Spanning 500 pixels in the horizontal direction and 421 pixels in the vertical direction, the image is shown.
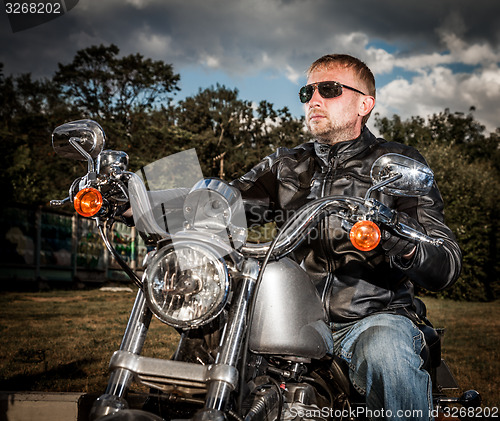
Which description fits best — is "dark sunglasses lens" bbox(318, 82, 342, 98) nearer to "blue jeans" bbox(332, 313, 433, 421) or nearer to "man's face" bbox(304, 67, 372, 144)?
"man's face" bbox(304, 67, 372, 144)

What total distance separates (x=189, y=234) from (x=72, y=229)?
14.4 meters

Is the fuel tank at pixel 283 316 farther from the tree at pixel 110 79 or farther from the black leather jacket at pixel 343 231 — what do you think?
the tree at pixel 110 79

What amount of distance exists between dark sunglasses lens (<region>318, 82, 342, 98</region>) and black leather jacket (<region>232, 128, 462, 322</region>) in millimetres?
259

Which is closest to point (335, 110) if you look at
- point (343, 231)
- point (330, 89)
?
point (330, 89)

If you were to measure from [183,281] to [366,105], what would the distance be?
174 cm

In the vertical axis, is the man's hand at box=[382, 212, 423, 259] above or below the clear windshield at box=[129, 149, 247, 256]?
below

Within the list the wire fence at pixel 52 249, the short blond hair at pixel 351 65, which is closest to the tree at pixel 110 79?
the wire fence at pixel 52 249

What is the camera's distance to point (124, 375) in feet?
4.75

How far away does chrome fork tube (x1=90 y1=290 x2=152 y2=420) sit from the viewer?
1.36 m

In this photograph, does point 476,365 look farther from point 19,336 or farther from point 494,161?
point 494,161

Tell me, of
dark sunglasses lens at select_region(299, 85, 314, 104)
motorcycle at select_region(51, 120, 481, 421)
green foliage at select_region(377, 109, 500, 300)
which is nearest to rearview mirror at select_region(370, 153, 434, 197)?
motorcycle at select_region(51, 120, 481, 421)

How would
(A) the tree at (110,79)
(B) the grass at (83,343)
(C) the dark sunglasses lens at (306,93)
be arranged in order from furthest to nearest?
1. (A) the tree at (110,79)
2. (B) the grass at (83,343)
3. (C) the dark sunglasses lens at (306,93)

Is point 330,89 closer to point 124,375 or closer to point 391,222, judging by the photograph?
point 391,222

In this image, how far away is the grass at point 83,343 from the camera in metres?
4.75
